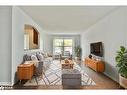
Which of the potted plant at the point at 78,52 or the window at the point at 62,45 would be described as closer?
the potted plant at the point at 78,52

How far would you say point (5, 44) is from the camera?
14.4 ft

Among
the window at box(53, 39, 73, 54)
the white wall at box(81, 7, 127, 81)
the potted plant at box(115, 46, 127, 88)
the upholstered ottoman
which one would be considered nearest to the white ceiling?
the white wall at box(81, 7, 127, 81)

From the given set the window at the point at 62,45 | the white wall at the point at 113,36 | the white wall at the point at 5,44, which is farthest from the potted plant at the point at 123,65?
the window at the point at 62,45

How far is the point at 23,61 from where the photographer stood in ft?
18.4

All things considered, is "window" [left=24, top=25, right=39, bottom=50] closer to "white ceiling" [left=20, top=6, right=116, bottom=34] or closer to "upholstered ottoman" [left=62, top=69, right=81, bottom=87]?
"white ceiling" [left=20, top=6, right=116, bottom=34]

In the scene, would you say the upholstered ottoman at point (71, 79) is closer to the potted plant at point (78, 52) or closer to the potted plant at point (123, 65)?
the potted plant at point (123, 65)

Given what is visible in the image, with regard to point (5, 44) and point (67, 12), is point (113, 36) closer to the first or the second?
point (67, 12)

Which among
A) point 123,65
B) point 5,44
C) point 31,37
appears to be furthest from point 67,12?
point 31,37

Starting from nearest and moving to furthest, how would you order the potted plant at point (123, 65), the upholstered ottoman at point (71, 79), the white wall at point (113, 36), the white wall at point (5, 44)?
the potted plant at point (123, 65)
the upholstered ottoman at point (71, 79)
the white wall at point (5, 44)
the white wall at point (113, 36)

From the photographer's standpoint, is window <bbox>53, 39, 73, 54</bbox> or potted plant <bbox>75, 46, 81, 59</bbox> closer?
potted plant <bbox>75, 46, 81, 59</bbox>

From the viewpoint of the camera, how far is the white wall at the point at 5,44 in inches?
171

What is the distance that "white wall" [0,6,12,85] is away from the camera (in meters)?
4.35

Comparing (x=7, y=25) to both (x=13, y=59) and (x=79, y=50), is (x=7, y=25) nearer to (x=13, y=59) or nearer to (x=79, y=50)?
(x=13, y=59)

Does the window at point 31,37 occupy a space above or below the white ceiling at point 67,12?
below
